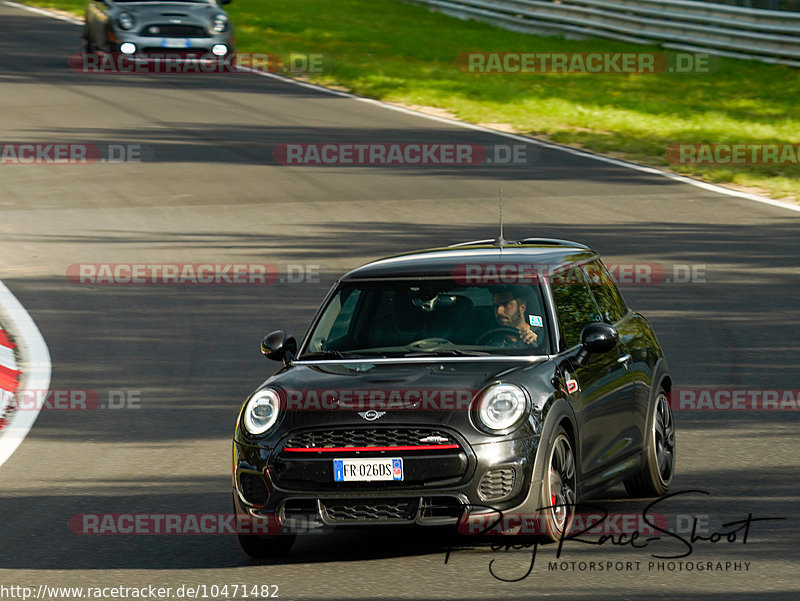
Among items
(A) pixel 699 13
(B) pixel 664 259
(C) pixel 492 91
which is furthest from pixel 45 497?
(A) pixel 699 13

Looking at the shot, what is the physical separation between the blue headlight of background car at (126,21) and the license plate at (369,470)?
853 inches

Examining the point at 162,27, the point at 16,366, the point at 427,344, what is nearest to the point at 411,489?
the point at 427,344

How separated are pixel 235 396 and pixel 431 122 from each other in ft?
48.1

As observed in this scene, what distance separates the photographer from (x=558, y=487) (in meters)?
8.16

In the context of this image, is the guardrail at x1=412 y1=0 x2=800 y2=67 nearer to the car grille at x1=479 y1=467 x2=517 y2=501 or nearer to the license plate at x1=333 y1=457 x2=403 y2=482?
the car grille at x1=479 y1=467 x2=517 y2=501

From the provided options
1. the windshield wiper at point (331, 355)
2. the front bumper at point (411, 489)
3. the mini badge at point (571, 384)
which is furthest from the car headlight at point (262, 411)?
the mini badge at point (571, 384)

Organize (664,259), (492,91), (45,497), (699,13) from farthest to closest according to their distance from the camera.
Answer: (699,13) < (492,91) < (664,259) < (45,497)

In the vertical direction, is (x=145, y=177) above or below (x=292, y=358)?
below

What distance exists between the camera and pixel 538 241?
10.1 meters

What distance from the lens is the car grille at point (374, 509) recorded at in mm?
7836

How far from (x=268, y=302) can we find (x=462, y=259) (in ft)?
22.6

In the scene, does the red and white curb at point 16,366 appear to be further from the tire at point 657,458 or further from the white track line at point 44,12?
the white track line at point 44,12

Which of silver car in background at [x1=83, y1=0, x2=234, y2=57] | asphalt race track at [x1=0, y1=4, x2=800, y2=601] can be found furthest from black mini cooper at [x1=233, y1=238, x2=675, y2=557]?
silver car in background at [x1=83, y1=0, x2=234, y2=57]

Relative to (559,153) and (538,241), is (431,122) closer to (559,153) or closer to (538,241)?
(559,153)
